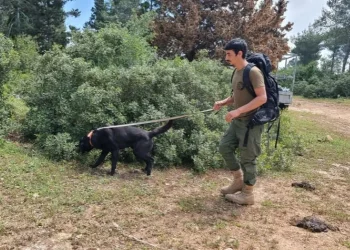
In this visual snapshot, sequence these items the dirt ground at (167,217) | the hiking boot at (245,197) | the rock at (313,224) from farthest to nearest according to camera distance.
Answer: the hiking boot at (245,197), the rock at (313,224), the dirt ground at (167,217)

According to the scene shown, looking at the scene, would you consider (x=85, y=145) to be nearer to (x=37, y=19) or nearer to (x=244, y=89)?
(x=244, y=89)

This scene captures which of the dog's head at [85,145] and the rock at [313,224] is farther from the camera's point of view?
the dog's head at [85,145]

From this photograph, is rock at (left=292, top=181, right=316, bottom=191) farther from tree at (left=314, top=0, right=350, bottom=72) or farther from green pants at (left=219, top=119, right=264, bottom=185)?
tree at (left=314, top=0, right=350, bottom=72)

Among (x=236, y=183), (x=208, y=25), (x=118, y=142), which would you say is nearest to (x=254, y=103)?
(x=236, y=183)

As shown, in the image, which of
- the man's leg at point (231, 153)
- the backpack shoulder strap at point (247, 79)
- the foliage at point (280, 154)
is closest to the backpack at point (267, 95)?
the backpack shoulder strap at point (247, 79)

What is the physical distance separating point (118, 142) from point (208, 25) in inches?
418

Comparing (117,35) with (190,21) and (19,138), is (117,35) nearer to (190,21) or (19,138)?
(19,138)

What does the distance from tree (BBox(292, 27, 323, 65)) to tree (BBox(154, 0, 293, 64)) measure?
1358 inches

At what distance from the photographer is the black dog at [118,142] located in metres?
4.56

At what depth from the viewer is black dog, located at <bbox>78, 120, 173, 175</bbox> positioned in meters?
4.56

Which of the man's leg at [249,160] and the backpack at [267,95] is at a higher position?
the backpack at [267,95]

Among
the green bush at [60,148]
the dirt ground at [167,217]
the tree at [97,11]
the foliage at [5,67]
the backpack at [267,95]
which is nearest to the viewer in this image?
the dirt ground at [167,217]

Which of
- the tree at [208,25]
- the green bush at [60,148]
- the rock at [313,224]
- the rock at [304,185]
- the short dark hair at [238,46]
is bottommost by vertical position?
the rock at [304,185]

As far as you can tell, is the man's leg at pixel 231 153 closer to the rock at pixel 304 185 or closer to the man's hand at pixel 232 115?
→ the man's hand at pixel 232 115
